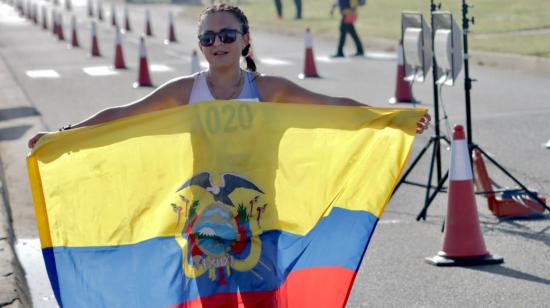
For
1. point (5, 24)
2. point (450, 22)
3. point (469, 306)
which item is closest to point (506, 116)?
point (450, 22)

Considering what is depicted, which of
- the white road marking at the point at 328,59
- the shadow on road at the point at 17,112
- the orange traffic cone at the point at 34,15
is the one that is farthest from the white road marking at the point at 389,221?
the orange traffic cone at the point at 34,15

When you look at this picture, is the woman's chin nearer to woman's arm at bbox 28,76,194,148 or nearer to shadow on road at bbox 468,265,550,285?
woman's arm at bbox 28,76,194,148

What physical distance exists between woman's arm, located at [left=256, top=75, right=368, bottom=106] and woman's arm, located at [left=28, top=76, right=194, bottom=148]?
32 cm

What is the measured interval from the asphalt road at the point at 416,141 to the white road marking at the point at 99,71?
0.49ft

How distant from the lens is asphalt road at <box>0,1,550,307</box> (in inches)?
298

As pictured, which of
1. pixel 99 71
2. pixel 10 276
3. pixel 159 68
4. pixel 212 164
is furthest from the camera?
pixel 159 68

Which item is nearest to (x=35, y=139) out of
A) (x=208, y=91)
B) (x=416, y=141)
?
(x=208, y=91)

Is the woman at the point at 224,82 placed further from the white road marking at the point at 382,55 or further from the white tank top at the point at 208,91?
the white road marking at the point at 382,55

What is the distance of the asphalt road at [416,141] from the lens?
7.56m

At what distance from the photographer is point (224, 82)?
18.6ft

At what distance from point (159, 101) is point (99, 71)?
19241 millimetres

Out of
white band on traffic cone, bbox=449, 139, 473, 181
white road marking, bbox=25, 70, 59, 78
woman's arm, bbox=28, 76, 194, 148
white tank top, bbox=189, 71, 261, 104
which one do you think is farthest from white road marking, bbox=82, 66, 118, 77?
white tank top, bbox=189, 71, 261, 104

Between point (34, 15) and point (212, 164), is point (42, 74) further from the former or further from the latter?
point (34, 15)

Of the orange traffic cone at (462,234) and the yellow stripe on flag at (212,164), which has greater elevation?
the yellow stripe on flag at (212,164)
